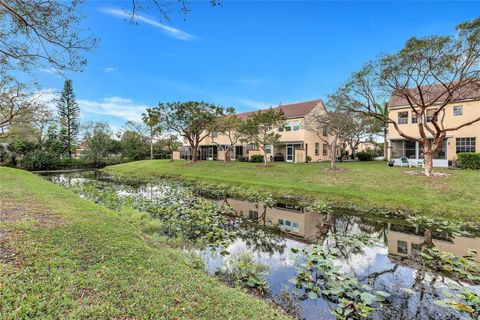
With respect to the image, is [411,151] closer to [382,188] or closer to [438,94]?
[438,94]

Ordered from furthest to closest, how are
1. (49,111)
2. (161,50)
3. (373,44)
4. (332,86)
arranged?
(49,111)
(332,86)
(373,44)
(161,50)

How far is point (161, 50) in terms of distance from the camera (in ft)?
32.8

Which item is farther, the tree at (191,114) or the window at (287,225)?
the tree at (191,114)

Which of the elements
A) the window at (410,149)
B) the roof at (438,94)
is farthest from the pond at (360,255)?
the window at (410,149)

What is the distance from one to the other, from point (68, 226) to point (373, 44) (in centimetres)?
1827

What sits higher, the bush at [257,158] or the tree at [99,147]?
the tree at [99,147]

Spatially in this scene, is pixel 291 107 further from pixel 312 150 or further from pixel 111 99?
pixel 111 99

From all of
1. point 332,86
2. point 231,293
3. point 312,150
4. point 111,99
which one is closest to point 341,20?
point 332,86

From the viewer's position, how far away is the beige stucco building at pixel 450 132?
1998 cm

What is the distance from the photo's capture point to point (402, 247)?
23.4 feet

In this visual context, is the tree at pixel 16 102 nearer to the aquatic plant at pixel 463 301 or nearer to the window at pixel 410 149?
the aquatic plant at pixel 463 301

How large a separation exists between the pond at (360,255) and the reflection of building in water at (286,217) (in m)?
0.03

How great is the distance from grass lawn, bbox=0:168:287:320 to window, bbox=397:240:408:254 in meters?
4.97

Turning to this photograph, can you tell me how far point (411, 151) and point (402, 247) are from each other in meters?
19.8
